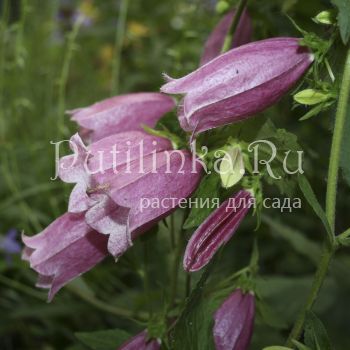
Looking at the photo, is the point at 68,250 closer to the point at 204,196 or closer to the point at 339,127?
the point at 204,196

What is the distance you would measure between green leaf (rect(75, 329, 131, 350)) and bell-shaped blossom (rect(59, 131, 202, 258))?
168mm

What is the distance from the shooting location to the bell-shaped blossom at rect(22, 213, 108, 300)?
0.66m

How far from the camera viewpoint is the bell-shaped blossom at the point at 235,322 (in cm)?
66

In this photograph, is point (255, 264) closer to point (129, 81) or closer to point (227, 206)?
point (227, 206)

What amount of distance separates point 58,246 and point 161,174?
0.14 metres

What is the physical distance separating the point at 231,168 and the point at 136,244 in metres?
0.39

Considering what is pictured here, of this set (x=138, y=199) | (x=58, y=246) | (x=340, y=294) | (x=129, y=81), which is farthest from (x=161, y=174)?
(x=129, y=81)

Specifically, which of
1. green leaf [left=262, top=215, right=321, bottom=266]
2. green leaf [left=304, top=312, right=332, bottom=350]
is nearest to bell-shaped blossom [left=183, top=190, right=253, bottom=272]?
green leaf [left=304, top=312, right=332, bottom=350]

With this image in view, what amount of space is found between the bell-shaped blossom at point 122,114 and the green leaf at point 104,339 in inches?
8.4

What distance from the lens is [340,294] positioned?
48.1 inches

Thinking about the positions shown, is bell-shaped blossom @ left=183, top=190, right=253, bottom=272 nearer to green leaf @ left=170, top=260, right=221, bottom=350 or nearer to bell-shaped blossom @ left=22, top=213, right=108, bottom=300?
green leaf @ left=170, top=260, right=221, bottom=350

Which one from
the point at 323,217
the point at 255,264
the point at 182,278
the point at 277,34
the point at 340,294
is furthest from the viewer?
the point at 340,294

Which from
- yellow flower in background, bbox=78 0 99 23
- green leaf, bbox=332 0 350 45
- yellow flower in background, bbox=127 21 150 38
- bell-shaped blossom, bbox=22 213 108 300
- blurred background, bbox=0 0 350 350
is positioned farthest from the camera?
yellow flower in background, bbox=127 21 150 38

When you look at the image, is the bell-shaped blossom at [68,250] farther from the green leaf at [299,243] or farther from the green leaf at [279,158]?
the green leaf at [299,243]
